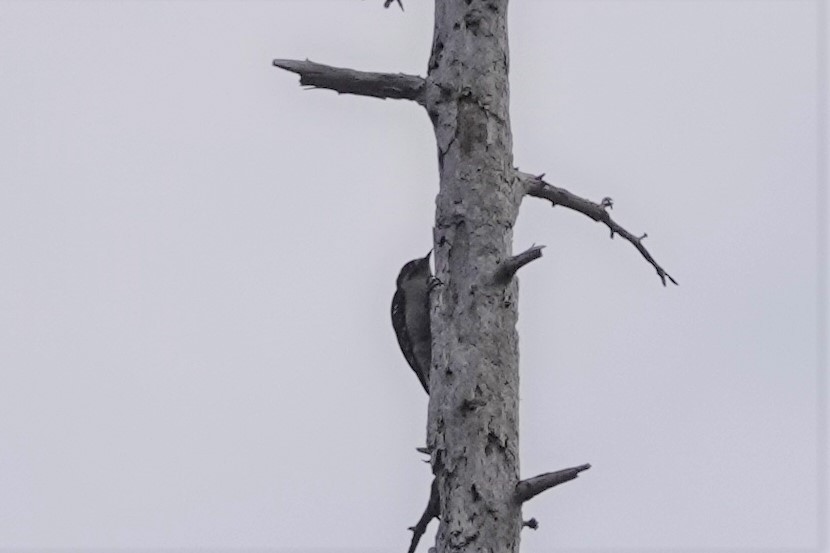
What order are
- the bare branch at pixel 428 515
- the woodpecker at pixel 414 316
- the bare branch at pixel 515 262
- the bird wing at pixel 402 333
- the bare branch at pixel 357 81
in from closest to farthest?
the bare branch at pixel 515 262 → the bare branch at pixel 428 515 → the bare branch at pixel 357 81 → the woodpecker at pixel 414 316 → the bird wing at pixel 402 333

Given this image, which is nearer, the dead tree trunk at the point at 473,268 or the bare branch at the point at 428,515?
the dead tree trunk at the point at 473,268

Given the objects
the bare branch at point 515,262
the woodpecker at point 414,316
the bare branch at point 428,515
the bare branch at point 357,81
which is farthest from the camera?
the woodpecker at point 414,316

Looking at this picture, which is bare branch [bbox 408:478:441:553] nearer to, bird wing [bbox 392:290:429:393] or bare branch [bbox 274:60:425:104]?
bird wing [bbox 392:290:429:393]

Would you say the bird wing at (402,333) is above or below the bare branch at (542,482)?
above

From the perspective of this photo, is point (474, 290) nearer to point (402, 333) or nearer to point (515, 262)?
point (515, 262)

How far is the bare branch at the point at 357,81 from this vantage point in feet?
20.2

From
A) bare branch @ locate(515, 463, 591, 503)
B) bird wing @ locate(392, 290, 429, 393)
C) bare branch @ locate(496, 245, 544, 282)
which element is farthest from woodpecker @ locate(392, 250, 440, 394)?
bare branch @ locate(515, 463, 591, 503)

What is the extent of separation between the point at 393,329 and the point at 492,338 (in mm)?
2096

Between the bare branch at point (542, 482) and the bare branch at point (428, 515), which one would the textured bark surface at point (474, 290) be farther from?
the bare branch at point (428, 515)

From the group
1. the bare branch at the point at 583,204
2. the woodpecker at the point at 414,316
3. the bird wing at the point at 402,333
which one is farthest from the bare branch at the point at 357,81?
the bird wing at the point at 402,333

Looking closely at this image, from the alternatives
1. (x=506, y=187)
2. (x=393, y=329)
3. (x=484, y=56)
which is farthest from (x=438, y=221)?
(x=393, y=329)

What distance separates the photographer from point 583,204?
262 inches

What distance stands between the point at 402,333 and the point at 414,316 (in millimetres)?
224

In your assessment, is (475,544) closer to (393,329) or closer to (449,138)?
(449,138)
